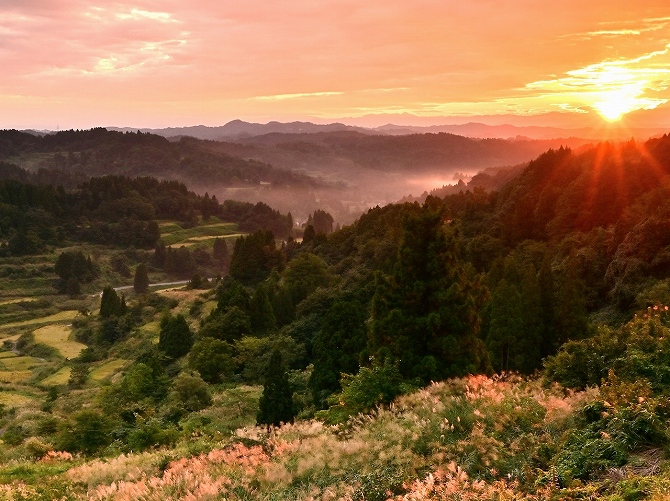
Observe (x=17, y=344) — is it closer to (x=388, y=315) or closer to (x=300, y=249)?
(x=300, y=249)

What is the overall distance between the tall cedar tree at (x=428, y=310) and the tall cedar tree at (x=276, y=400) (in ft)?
20.9

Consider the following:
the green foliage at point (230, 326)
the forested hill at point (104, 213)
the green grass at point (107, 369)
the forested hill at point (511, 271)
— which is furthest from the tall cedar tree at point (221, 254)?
the green foliage at point (230, 326)

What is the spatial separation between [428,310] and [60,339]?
7061cm

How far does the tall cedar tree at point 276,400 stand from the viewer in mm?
21734

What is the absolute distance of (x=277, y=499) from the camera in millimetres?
8398

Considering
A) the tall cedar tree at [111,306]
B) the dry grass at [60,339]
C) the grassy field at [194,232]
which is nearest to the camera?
the dry grass at [60,339]

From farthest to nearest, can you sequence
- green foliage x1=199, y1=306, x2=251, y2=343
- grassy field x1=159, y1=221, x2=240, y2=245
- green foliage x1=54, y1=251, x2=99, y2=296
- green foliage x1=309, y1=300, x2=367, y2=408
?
grassy field x1=159, y1=221, x2=240, y2=245, green foliage x1=54, y1=251, x2=99, y2=296, green foliage x1=199, y1=306, x2=251, y2=343, green foliage x1=309, y1=300, x2=367, y2=408

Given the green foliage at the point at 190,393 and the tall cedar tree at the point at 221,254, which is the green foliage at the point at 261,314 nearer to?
the green foliage at the point at 190,393

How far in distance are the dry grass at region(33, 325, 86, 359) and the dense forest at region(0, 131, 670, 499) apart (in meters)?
1.63

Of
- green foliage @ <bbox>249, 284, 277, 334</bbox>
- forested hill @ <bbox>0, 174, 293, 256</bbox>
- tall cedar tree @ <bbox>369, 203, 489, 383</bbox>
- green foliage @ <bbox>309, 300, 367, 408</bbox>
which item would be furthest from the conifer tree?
forested hill @ <bbox>0, 174, 293, 256</bbox>

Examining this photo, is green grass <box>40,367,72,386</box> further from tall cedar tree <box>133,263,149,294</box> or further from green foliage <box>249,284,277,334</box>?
tall cedar tree <box>133,263,149,294</box>

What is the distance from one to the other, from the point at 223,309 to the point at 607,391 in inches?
1648

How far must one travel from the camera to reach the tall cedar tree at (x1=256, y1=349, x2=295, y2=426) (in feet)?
71.3

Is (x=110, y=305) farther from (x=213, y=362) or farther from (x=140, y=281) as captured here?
(x=213, y=362)
